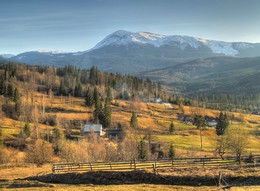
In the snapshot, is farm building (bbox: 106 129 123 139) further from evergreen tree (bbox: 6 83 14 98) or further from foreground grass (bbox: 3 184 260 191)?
foreground grass (bbox: 3 184 260 191)

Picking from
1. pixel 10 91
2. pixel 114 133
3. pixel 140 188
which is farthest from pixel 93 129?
pixel 140 188

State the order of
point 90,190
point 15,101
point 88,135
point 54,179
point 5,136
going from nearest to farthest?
point 90,190, point 54,179, point 5,136, point 88,135, point 15,101

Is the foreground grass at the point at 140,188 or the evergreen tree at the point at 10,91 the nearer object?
the foreground grass at the point at 140,188

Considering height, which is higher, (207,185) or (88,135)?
(207,185)

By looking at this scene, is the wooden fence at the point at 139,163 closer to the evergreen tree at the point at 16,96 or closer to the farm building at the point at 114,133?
the farm building at the point at 114,133

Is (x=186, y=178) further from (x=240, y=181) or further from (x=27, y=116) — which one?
(x=27, y=116)

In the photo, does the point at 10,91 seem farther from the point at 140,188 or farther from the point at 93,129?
the point at 140,188

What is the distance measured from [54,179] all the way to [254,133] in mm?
152539

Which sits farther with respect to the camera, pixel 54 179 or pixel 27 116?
pixel 27 116

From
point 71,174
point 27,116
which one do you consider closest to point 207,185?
point 71,174

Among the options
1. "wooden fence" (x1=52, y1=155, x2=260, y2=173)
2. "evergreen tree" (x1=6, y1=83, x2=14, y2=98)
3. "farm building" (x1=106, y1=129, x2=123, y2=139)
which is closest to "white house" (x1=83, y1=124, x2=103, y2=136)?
"farm building" (x1=106, y1=129, x2=123, y2=139)

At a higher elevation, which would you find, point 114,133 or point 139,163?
point 139,163

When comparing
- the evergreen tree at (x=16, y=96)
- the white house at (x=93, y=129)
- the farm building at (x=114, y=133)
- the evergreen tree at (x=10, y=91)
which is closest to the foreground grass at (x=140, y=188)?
the white house at (x=93, y=129)

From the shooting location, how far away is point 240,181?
3941cm
